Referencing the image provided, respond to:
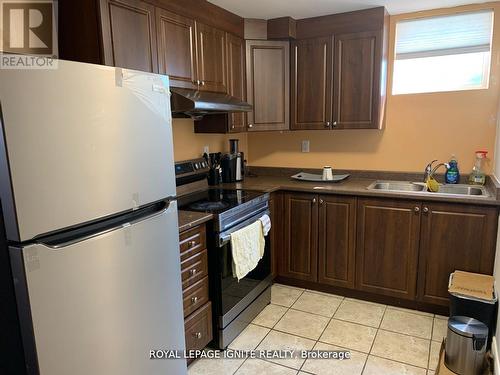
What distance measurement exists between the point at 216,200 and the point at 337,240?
1057 mm

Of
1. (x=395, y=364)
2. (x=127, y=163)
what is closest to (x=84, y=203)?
(x=127, y=163)

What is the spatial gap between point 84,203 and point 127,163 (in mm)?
224

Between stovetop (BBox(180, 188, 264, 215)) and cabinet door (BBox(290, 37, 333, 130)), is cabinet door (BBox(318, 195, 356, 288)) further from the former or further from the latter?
cabinet door (BBox(290, 37, 333, 130))

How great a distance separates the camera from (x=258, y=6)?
104 inches

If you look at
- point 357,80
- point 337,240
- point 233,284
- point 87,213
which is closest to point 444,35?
point 357,80

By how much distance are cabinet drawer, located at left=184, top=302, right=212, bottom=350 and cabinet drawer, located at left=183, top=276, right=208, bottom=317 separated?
0.12 ft

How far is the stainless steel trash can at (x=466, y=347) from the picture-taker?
1863 millimetres

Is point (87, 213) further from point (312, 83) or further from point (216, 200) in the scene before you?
point (312, 83)

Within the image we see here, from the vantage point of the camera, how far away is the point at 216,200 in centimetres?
245

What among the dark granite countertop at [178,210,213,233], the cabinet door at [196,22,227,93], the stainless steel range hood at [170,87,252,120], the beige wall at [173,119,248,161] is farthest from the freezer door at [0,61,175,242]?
the beige wall at [173,119,248,161]

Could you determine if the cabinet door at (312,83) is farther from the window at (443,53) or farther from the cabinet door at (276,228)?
the cabinet door at (276,228)

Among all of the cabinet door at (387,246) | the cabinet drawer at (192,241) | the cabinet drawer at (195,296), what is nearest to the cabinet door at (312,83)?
the cabinet door at (387,246)

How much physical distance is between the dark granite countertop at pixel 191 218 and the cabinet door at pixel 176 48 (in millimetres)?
811

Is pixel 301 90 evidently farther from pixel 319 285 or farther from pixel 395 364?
pixel 395 364
